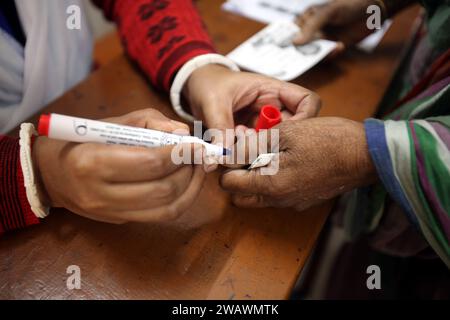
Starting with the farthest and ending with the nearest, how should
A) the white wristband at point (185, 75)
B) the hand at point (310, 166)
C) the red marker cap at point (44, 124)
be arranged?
1. the white wristband at point (185, 75)
2. the hand at point (310, 166)
3. the red marker cap at point (44, 124)

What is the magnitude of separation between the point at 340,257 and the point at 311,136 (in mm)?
687

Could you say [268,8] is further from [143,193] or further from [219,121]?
[143,193]

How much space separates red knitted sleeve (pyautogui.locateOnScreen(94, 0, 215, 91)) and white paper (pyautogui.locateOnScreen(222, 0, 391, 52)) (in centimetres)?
22

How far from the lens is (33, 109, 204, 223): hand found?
1.20ft

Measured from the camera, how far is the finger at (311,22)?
74 centimetres

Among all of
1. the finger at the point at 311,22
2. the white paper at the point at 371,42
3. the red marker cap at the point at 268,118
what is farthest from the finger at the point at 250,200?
the white paper at the point at 371,42

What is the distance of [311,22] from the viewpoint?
0.75 metres

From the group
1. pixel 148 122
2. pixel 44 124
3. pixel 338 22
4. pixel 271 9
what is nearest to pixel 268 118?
pixel 148 122

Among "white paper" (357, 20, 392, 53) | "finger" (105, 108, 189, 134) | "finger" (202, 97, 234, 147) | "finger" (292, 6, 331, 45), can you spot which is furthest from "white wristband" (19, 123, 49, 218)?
"white paper" (357, 20, 392, 53)

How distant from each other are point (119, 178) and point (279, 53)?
493 millimetres

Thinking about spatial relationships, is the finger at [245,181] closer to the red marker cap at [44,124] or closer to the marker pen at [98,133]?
the marker pen at [98,133]

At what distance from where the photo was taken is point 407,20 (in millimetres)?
922

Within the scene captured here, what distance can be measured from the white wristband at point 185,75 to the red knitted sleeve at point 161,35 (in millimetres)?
18

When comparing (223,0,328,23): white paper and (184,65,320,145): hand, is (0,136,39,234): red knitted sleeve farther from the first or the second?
(223,0,328,23): white paper
